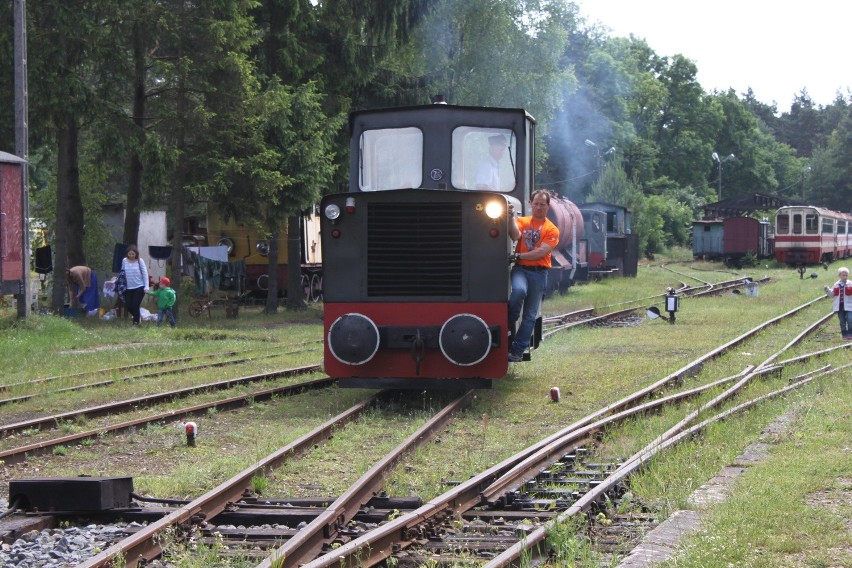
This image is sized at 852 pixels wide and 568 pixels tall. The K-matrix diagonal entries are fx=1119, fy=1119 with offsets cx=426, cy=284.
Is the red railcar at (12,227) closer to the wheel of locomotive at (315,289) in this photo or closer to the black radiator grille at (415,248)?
the black radiator grille at (415,248)

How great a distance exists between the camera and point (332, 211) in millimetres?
10273

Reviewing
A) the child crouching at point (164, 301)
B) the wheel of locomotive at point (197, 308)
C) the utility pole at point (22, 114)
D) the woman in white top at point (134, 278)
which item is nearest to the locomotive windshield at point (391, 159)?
the woman in white top at point (134, 278)

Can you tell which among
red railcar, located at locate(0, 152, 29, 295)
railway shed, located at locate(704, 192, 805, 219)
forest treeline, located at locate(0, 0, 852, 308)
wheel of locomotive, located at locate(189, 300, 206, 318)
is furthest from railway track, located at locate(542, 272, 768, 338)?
railway shed, located at locate(704, 192, 805, 219)

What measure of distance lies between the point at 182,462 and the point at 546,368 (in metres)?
6.78

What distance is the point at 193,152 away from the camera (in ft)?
76.7

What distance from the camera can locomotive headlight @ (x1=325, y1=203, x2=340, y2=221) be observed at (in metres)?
10.3

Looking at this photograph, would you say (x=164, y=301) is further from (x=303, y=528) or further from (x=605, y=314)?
(x=303, y=528)

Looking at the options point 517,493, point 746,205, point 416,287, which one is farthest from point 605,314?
point 746,205

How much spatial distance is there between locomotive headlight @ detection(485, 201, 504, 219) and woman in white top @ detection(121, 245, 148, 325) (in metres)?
11.1

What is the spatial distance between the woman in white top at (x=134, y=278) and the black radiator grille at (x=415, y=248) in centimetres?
1050

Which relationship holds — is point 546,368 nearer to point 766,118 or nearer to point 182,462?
point 182,462

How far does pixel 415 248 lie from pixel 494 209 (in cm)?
81

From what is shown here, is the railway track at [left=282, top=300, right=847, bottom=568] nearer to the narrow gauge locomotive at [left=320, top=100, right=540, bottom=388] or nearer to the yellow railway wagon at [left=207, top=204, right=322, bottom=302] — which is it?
the narrow gauge locomotive at [left=320, top=100, right=540, bottom=388]

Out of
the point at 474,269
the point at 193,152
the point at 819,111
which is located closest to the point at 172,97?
the point at 193,152
